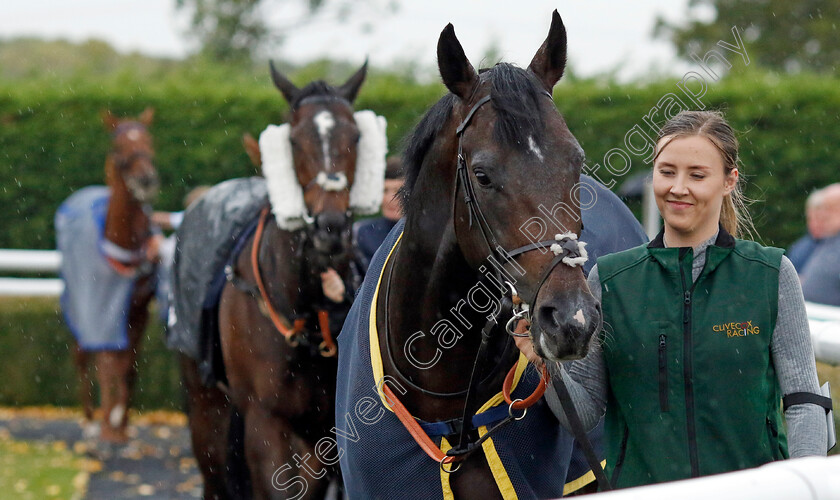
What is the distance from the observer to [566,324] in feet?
6.02

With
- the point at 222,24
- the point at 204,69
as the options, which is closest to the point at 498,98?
the point at 204,69

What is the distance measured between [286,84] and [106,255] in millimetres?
3056

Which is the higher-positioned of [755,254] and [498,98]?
[498,98]

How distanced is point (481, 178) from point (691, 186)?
1.49 ft

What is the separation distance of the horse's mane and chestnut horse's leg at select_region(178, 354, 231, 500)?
2687 millimetres

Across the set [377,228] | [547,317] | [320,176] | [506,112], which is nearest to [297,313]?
[320,176]

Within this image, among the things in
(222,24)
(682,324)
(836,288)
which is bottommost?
(836,288)

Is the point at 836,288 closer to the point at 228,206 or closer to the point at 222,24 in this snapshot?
the point at 228,206

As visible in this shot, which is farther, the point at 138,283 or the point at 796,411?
the point at 138,283

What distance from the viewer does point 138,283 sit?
6.94 m

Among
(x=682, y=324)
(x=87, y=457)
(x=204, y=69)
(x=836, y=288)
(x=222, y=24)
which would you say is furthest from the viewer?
(x=222, y=24)

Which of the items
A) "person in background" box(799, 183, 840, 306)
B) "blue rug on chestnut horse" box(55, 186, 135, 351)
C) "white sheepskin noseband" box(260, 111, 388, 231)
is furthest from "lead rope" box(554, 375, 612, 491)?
"blue rug on chestnut horse" box(55, 186, 135, 351)

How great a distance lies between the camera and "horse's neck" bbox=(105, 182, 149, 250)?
270 inches

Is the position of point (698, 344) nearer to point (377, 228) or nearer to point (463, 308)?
point (463, 308)
